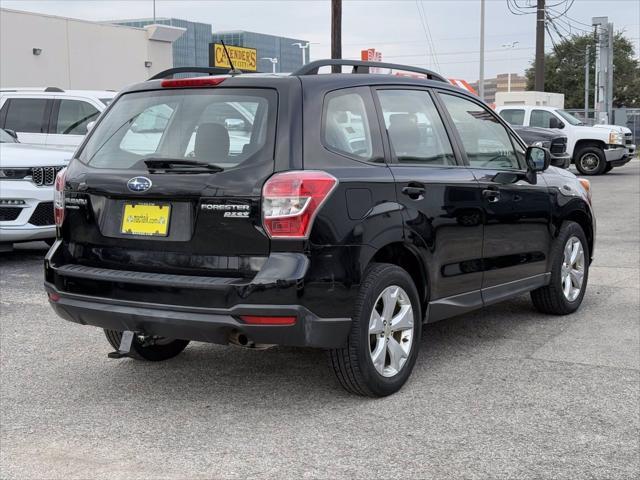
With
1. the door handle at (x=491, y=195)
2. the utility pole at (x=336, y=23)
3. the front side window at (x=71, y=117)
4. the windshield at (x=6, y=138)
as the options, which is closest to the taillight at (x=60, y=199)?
the door handle at (x=491, y=195)

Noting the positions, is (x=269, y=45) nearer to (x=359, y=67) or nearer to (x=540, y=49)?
(x=540, y=49)

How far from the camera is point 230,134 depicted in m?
4.41

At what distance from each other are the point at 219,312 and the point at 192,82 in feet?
4.29

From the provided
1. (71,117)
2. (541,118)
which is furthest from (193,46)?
(71,117)

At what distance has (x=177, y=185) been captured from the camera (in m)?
4.30

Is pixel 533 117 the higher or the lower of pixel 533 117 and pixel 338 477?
the higher

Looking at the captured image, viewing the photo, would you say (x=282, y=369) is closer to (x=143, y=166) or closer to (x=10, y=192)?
(x=143, y=166)

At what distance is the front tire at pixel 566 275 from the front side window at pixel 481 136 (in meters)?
0.81

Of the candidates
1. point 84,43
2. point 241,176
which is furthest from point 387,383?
point 84,43

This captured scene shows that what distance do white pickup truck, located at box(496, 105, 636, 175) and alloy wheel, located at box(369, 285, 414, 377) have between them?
63.9 ft

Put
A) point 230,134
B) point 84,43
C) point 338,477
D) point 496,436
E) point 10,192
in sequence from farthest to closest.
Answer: point 84,43, point 10,192, point 230,134, point 496,436, point 338,477

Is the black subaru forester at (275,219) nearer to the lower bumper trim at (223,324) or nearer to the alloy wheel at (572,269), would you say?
the lower bumper trim at (223,324)

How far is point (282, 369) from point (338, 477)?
66.4 inches

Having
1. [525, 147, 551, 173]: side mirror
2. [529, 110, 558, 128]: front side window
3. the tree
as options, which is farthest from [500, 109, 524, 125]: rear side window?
the tree
